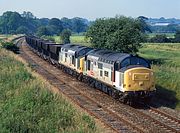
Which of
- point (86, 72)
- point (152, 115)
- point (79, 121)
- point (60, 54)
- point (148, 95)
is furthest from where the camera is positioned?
point (60, 54)

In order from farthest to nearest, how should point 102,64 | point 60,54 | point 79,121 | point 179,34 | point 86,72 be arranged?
point 179,34 < point 60,54 < point 86,72 < point 102,64 < point 79,121

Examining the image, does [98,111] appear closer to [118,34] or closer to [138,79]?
[138,79]

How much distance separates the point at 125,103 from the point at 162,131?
7166 mm

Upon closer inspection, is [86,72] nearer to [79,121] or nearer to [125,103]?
[125,103]

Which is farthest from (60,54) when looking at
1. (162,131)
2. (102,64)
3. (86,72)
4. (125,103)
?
(162,131)

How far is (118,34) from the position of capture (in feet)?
179

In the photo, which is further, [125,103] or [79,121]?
[125,103]

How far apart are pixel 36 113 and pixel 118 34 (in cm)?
3464

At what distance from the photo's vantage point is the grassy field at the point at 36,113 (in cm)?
1848

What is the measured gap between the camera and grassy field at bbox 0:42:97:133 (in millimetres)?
18484

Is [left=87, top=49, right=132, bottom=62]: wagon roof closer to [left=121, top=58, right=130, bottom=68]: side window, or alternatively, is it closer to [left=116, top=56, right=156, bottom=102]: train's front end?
[left=121, top=58, right=130, bottom=68]: side window

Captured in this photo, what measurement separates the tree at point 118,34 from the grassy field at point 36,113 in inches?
1056

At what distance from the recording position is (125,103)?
2775 cm

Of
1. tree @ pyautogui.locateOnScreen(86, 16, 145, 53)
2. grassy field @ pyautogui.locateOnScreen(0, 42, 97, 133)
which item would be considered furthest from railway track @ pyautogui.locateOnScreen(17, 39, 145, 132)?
tree @ pyautogui.locateOnScreen(86, 16, 145, 53)
